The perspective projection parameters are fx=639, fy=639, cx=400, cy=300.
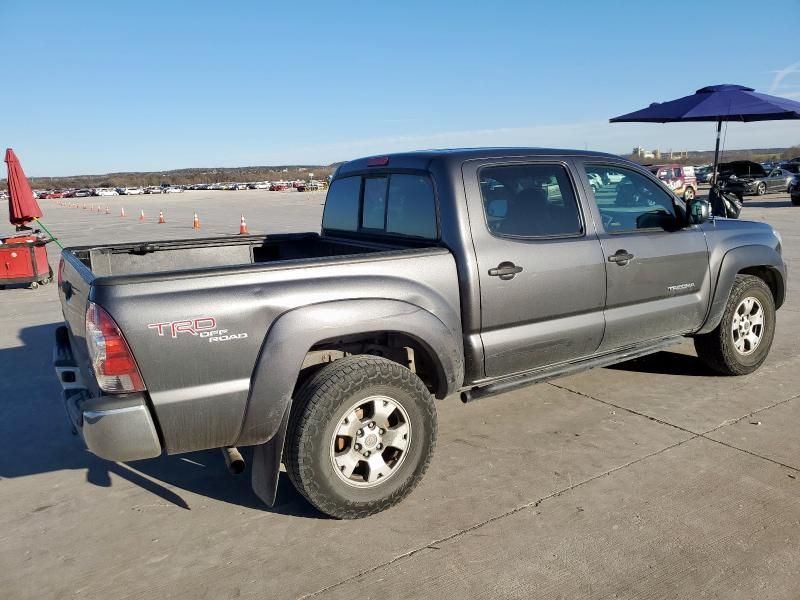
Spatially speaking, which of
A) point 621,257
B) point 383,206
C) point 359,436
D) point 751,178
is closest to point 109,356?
point 359,436

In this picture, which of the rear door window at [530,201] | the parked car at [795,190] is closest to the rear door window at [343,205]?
the rear door window at [530,201]

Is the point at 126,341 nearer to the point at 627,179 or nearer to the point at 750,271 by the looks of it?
the point at 627,179

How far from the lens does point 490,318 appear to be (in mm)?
3643

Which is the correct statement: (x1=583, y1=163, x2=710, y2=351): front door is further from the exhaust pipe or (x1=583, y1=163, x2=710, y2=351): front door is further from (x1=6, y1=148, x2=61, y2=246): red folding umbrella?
(x1=6, y1=148, x2=61, y2=246): red folding umbrella

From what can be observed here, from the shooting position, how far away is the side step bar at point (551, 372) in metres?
3.75

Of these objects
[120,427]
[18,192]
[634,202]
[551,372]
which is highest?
[18,192]

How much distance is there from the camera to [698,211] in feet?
14.6

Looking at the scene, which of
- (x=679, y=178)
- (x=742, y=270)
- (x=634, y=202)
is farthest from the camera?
(x=679, y=178)

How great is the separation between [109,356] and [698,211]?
3.83 m

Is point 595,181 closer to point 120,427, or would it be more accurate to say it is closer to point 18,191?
point 120,427

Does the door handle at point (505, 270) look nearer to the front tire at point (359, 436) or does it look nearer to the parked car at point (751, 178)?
the front tire at point (359, 436)

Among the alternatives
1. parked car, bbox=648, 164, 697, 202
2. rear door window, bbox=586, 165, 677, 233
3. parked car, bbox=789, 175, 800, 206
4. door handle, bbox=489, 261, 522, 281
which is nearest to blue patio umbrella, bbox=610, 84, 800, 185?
rear door window, bbox=586, 165, 677, 233

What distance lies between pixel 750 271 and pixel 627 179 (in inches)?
60.6

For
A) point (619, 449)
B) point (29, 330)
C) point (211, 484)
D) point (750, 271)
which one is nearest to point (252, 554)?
point (211, 484)
